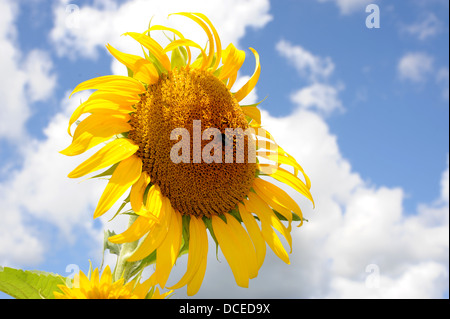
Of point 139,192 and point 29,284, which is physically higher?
point 139,192

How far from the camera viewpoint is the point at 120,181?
3172 millimetres

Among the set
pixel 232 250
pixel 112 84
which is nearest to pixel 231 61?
pixel 112 84

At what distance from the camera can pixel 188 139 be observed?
3324mm

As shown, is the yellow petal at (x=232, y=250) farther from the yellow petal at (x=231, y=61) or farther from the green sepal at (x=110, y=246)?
the yellow petal at (x=231, y=61)

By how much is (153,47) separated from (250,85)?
1.07 meters

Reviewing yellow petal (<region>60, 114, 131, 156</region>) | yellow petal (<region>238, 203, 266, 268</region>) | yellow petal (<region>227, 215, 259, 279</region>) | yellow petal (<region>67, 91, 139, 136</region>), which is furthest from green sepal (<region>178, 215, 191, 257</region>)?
yellow petal (<region>67, 91, 139, 136</region>)

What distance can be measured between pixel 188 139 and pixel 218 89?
2.05ft

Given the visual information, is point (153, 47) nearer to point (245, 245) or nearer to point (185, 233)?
point (185, 233)

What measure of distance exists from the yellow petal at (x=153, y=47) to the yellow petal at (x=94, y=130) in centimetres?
58

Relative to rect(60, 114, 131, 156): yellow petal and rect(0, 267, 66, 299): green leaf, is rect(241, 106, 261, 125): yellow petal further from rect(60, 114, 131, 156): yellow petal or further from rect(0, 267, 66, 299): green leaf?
rect(0, 267, 66, 299): green leaf

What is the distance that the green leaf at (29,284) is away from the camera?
2861 mm
